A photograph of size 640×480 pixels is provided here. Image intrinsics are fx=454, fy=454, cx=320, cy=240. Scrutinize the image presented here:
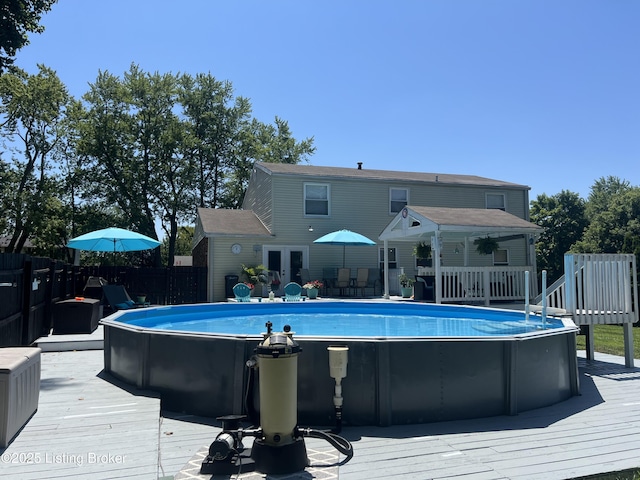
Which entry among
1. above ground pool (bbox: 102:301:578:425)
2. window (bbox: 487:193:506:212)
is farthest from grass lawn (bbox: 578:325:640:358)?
window (bbox: 487:193:506:212)

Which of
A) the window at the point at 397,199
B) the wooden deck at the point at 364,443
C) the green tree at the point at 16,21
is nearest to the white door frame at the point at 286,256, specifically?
the window at the point at 397,199

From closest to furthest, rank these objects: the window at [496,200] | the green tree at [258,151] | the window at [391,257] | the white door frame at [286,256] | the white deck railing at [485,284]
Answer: the white deck railing at [485,284]
the white door frame at [286,256]
the window at [391,257]
the window at [496,200]
the green tree at [258,151]

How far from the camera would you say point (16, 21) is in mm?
11406

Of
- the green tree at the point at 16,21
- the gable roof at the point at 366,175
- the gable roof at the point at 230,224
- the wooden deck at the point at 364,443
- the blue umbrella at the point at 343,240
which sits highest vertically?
the green tree at the point at 16,21

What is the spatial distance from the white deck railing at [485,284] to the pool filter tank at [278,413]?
30.5 feet

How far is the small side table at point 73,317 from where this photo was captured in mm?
8867

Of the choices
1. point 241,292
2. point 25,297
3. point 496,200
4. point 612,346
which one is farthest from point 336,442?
point 496,200

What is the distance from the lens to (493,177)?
23781 millimetres

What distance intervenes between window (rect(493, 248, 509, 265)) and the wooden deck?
49.9 ft

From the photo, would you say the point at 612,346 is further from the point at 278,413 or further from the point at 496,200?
the point at 496,200

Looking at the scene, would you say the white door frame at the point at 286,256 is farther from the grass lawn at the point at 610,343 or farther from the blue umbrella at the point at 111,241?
the grass lawn at the point at 610,343

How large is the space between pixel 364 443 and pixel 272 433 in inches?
40.0

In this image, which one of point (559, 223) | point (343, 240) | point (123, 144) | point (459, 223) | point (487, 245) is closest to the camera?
point (459, 223)

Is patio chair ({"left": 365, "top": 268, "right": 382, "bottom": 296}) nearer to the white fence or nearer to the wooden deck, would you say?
the white fence
